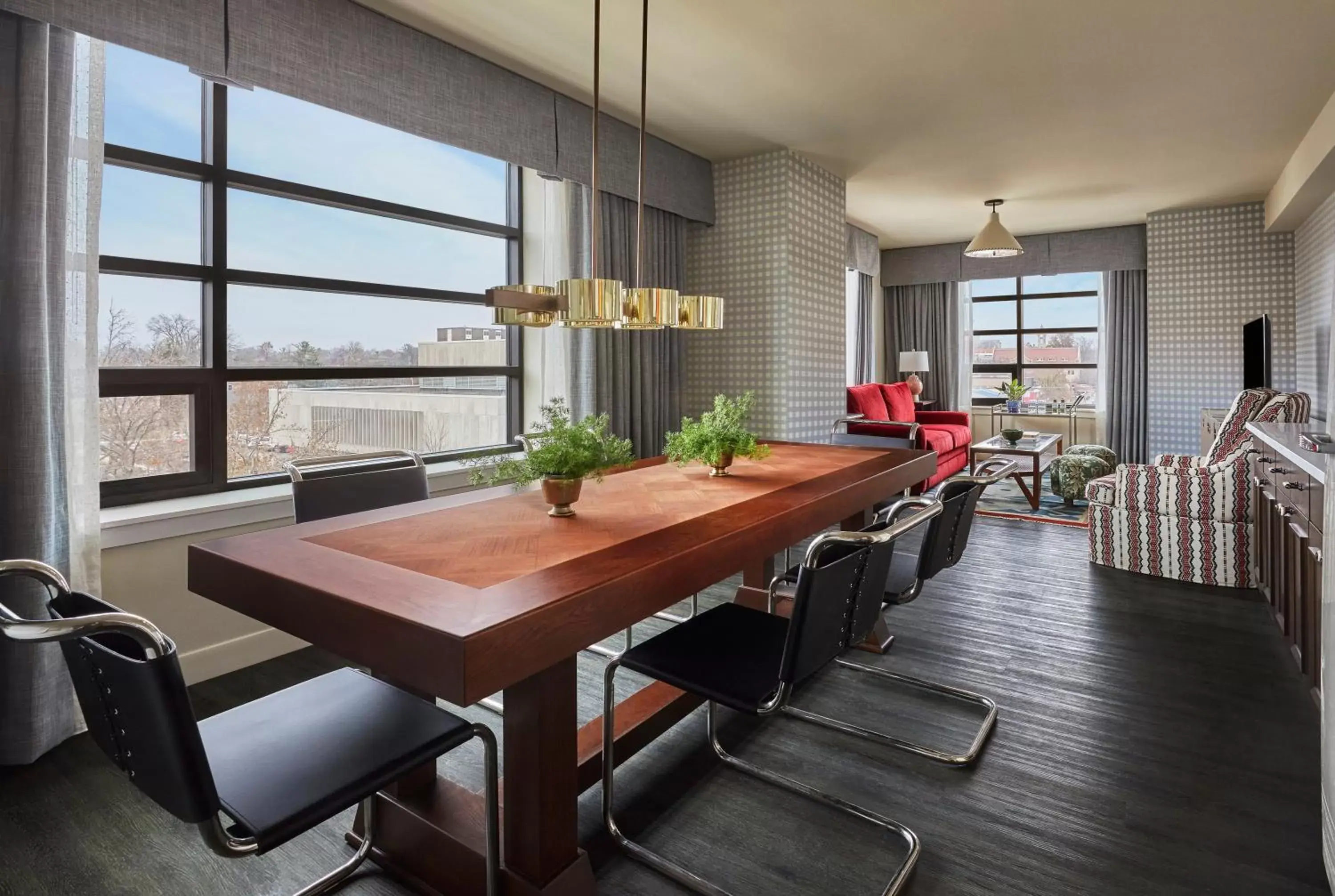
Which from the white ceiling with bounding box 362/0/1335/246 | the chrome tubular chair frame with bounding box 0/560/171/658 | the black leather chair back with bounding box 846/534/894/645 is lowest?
the black leather chair back with bounding box 846/534/894/645

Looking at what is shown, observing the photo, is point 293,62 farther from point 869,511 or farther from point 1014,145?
point 1014,145

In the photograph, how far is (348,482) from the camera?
7.43 feet

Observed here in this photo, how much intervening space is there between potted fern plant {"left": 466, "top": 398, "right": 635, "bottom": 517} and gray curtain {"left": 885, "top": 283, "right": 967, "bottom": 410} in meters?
7.25

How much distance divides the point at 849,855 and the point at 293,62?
3.01 meters

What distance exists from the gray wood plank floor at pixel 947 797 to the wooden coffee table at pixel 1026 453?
2842 millimetres

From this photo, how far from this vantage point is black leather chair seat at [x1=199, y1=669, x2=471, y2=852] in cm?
115

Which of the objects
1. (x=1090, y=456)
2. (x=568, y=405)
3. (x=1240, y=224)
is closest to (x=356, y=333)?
(x=568, y=405)

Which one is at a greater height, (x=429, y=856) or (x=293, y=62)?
(x=293, y=62)

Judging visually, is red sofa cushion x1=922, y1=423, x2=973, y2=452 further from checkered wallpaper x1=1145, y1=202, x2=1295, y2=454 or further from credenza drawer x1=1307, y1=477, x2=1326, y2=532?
credenza drawer x1=1307, y1=477, x2=1326, y2=532

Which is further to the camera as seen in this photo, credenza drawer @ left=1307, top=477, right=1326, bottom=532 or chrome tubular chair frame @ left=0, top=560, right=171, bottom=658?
credenza drawer @ left=1307, top=477, right=1326, bottom=532

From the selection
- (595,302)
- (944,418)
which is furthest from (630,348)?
(944,418)

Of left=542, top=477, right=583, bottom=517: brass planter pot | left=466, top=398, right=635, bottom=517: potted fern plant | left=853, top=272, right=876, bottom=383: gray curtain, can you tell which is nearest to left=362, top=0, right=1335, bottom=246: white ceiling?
left=466, top=398, right=635, bottom=517: potted fern plant

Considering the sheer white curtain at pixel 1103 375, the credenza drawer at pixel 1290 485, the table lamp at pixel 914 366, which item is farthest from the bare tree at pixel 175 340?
the sheer white curtain at pixel 1103 375

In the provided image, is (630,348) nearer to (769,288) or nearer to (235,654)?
(769,288)
